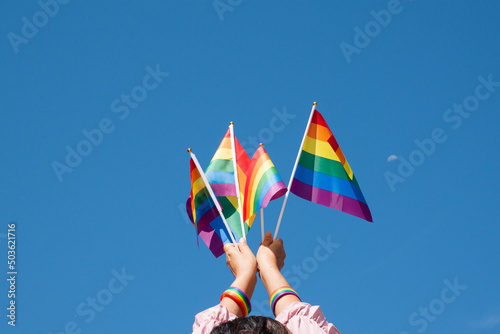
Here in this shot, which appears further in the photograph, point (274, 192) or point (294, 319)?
point (274, 192)

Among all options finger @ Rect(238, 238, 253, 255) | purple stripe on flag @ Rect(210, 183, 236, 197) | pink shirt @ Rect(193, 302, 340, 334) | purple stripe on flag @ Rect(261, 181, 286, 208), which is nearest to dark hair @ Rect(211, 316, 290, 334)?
pink shirt @ Rect(193, 302, 340, 334)

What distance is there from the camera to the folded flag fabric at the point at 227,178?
5.98 m

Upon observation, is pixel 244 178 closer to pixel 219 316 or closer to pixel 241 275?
pixel 241 275

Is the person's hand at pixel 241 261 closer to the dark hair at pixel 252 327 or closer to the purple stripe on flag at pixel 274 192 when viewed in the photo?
the purple stripe on flag at pixel 274 192

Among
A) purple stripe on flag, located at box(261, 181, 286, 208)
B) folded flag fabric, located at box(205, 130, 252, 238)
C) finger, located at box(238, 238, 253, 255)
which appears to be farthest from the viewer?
folded flag fabric, located at box(205, 130, 252, 238)

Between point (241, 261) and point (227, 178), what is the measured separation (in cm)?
191

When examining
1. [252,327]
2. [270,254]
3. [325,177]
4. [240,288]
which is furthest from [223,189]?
[252,327]

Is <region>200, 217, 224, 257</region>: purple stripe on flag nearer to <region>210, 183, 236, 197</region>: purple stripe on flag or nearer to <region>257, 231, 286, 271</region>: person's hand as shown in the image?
<region>210, 183, 236, 197</region>: purple stripe on flag

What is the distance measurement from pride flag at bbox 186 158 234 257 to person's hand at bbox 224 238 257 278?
1050 millimetres

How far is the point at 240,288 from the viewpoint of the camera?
3799 mm

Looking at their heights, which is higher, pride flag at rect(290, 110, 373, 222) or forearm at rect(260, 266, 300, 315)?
pride flag at rect(290, 110, 373, 222)

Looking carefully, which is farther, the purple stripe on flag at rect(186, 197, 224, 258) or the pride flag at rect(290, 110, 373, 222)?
the purple stripe on flag at rect(186, 197, 224, 258)

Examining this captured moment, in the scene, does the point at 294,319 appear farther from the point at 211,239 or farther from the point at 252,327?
the point at 211,239

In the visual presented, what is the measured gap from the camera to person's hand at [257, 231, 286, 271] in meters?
4.18
